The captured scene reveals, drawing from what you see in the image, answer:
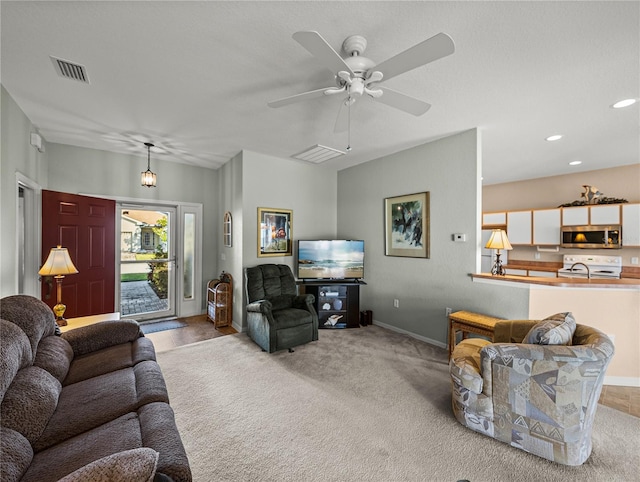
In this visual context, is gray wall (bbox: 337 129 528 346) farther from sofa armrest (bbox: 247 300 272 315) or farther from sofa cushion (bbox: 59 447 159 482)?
sofa cushion (bbox: 59 447 159 482)

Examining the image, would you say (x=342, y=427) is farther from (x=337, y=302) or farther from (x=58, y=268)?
(x=58, y=268)

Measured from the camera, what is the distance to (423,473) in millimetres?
1656

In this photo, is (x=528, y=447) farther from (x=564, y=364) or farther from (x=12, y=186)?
(x=12, y=186)

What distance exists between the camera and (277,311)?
3625 mm

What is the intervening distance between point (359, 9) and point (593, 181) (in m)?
5.94

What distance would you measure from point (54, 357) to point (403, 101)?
2.93m

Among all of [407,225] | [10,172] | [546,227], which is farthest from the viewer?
[546,227]

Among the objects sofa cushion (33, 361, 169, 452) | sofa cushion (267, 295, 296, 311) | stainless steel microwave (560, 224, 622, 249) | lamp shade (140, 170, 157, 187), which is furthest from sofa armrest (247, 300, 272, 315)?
stainless steel microwave (560, 224, 622, 249)

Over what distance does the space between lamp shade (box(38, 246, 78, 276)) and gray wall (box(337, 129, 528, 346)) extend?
385 cm

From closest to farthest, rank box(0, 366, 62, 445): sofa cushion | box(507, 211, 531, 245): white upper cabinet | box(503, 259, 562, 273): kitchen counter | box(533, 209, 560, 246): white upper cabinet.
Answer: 1. box(0, 366, 62, 445): sofa cushion
2. box(533, 209, 560, 246): white upper cabinet
3. box(503, 259, 562, 273): kitchen counter
4. box(507, 211, 531, 245): white upper cabinet

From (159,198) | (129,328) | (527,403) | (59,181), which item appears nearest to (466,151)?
(527,403)

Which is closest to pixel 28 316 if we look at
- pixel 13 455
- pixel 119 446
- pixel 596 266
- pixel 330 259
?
pixel 13 455

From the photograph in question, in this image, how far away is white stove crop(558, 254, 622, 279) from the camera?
15.5 feet

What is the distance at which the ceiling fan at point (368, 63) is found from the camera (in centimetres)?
141
